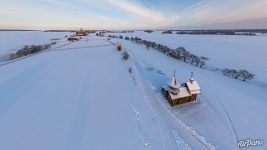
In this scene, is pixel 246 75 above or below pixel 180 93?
below

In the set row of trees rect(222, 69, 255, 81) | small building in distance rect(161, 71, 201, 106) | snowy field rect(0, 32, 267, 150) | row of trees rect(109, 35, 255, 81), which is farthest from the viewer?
row of trees rect(109, 35, 255, 81)

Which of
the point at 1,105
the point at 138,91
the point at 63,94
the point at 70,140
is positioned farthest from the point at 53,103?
the point at 138,91

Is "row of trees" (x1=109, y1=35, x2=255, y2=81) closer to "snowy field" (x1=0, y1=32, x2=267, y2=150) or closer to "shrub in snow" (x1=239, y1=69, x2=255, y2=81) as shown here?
"shrub in snow" (x1=239, y1=69, x2=255, y2=81)

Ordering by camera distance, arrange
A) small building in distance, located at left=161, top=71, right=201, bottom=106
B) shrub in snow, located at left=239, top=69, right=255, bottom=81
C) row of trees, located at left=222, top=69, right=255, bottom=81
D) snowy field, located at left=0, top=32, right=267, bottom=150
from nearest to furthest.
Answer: snowy field, located at left=0, top=32, right=267, bottom=150 → small building in distance, located at left=161, top=71, right=201, bottom=106 → shrub in snow, located at left=239, top=69, right=255, bottom=81 → row of trees, located at left=222, top=69, right=255, bottom=81

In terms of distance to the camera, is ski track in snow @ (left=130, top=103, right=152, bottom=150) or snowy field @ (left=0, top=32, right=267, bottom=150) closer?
ski track in snow @ (left=130, top=103, right=152, bottom=150)

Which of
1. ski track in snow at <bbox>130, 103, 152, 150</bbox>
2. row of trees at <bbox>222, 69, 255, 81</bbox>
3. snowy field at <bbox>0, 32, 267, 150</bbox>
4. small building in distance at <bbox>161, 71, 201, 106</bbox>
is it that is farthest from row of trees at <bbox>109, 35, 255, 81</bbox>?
ski track in snow at <bbox>130, 103, 152, 150</bbox>

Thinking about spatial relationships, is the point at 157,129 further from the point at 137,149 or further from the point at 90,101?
the point at 90,101

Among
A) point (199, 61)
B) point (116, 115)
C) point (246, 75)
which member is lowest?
point (246, 75)

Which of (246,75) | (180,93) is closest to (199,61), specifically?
(246,75)

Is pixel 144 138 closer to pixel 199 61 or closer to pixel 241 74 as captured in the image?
pixel 241 74
